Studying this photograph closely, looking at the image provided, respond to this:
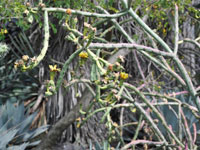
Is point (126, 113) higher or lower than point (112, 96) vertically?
lower

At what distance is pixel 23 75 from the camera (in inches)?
165

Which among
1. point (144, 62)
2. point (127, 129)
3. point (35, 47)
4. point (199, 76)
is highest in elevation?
point (35, 47)

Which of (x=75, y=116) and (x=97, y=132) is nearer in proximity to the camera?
(x=75, y=116)

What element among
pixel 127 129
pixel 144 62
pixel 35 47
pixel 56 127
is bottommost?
pixel 127 129

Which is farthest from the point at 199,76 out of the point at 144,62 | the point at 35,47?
the point at 35,47

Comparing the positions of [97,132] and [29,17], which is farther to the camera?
[97,132]

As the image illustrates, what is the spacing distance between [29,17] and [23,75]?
3.38 metres

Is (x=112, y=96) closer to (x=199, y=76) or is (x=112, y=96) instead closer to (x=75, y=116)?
(x=75, y=116)

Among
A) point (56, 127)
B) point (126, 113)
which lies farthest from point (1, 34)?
point (126, 113)

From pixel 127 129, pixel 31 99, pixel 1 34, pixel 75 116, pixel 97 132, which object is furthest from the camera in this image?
pixel 31 99

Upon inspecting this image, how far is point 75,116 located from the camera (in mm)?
2502

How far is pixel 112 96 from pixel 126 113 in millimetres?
2830

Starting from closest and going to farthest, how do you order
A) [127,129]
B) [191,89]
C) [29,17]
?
[29,17], [191,89], [127,129]

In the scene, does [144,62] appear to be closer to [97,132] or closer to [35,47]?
[97,132]
